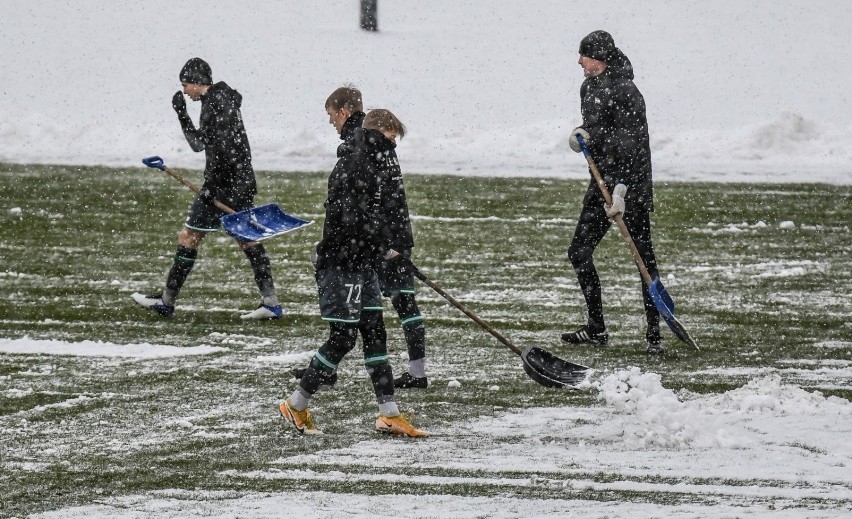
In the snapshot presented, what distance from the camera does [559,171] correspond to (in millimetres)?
18969

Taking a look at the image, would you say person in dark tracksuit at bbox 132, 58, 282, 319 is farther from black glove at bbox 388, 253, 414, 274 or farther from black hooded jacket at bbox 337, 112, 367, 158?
black hooded jacket at bbox 337, 112, 367, 158

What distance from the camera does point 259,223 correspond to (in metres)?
10.2

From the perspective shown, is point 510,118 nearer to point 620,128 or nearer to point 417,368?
point 620,128

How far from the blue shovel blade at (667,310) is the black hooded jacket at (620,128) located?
56cm

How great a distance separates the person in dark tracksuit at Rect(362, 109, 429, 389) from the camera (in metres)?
7.05

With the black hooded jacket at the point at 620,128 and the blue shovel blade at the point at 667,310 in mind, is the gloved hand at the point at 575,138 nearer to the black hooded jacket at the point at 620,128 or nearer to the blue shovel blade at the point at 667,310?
the black hooded jacket at the point at 620,128

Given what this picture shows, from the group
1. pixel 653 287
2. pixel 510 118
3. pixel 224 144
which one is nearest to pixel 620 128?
pixel 653 287

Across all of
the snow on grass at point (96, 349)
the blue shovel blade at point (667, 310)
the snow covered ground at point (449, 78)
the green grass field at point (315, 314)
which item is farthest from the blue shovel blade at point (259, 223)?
the snow covered ground at point (449, 78)

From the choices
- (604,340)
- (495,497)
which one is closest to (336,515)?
(495,497)

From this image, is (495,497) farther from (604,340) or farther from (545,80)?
(545,80)

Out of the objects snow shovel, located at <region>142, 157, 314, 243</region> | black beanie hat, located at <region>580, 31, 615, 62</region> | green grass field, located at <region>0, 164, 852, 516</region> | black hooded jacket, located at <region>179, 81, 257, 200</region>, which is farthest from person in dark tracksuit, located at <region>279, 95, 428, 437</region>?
black hooded jacket, located at <region>179, 81, 257, 200</region>

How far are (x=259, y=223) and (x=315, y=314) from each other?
2.74ft

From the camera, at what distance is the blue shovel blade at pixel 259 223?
33.0 ft

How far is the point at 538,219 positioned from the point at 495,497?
919 centimetres
